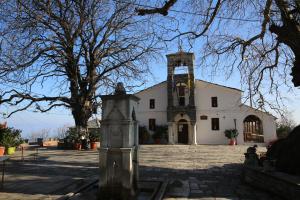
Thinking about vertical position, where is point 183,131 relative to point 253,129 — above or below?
below

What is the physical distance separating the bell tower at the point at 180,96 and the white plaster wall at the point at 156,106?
1.13 metres

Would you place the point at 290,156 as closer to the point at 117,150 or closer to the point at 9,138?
the point at 117,150

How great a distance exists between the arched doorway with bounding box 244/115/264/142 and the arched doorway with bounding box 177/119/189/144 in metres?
6.75

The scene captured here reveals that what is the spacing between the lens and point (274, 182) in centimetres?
801

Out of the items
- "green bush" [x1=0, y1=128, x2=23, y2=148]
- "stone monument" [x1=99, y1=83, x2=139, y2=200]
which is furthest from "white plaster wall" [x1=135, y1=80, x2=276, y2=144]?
"stone monument" [x1=99, y1=83, x2=139, y2=200]

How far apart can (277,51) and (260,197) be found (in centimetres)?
650

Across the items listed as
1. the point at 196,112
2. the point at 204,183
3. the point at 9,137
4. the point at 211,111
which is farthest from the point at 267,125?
the point at 204,183

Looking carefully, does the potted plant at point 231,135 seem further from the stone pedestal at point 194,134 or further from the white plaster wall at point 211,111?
the stone pedestal at point 194,134

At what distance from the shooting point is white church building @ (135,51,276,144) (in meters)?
33.9

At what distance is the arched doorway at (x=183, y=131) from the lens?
35034mm

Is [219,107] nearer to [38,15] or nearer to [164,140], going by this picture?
[164,140]

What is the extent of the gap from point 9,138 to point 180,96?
69.0ft

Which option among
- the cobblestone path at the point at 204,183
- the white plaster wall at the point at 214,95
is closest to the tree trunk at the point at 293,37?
the cobblestone path at the point at 204,183

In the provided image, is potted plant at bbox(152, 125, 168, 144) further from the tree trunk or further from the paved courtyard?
the tree trunk
